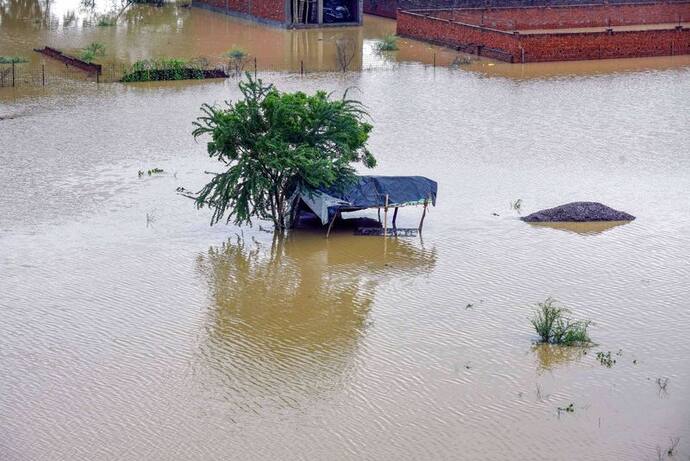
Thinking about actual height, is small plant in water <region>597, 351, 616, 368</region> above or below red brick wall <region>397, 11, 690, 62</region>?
below

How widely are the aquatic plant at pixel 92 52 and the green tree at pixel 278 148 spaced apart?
17165 mm

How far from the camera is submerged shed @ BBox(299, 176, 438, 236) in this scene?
19.0 m

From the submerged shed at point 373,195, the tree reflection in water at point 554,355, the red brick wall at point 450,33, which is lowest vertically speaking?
the tree reflection in water at point 554,355

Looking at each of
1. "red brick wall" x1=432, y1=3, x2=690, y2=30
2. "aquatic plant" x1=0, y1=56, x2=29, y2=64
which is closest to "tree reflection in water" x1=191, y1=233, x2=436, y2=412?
"aquatic plant" x1=0, y1=56, x2=29, y2=64

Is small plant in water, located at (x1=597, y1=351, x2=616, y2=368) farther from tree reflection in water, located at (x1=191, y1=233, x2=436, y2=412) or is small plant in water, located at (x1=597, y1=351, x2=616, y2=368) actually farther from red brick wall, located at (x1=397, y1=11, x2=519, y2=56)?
red brick wall, located at (x1=397, y1=11, x2=519, y2=56)

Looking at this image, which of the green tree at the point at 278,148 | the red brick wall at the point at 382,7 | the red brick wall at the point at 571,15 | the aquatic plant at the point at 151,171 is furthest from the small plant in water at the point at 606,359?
the red brick wall at the point at 382,7

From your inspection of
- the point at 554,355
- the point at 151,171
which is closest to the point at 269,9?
the point at 151,171

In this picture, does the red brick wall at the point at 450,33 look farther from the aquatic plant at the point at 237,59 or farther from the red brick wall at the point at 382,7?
the aquatic plant at the point at 237,59

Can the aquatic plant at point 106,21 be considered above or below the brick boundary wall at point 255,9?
below

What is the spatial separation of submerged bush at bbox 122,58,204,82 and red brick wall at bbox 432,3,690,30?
1139 centimetres

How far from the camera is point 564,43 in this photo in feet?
118

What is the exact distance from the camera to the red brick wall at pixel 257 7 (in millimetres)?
42094

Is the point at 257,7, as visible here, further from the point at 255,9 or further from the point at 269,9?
the point at 269,9

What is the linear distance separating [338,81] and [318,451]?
21.0 metres
